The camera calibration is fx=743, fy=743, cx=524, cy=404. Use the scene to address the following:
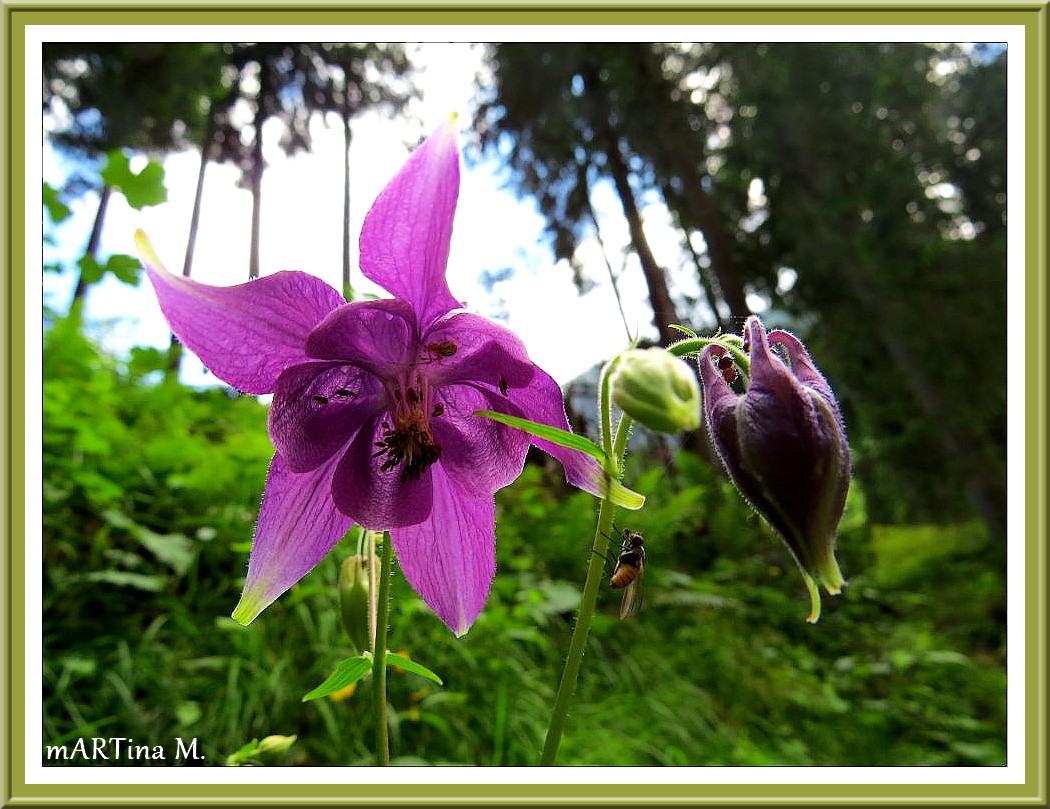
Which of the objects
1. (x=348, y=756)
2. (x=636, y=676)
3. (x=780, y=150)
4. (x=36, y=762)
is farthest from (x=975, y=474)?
(x=36, y=762)

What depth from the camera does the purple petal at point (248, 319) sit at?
588 mm

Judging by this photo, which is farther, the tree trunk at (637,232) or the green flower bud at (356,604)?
the tree trunk at (637,232)

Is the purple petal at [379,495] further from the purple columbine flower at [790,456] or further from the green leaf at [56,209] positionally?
the green leaf at [56,209]

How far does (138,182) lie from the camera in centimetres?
151

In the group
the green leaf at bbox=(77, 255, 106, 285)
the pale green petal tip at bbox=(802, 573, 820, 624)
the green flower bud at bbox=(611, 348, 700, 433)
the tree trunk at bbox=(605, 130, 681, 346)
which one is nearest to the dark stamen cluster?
the green flower bud at bbox=(611, 348, 700, 433)

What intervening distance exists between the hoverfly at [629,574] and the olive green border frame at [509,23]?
0.19m

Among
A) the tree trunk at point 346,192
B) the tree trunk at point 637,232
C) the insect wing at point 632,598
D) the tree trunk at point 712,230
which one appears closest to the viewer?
the insect wing at point 632,598

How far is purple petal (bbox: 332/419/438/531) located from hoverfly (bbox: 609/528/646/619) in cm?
24

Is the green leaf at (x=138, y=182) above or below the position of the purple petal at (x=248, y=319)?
above

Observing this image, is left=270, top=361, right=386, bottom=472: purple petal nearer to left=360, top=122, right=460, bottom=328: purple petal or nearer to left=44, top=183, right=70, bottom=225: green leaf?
left=360, top=122, right=460, bottom=328: purple petal

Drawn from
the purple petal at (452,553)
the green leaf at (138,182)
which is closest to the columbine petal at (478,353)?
the purple petal at (452,553)

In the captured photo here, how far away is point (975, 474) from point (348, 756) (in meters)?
4.62

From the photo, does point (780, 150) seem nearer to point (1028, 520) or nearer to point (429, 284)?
point (1028, 520)

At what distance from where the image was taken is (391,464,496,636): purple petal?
701 millimetres
